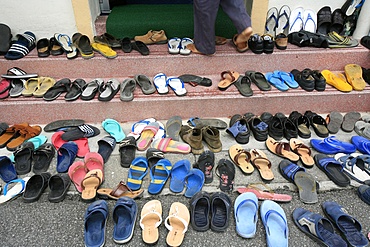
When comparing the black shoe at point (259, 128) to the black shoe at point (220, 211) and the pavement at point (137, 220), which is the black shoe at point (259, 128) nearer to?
the pavement at point (137, 220)

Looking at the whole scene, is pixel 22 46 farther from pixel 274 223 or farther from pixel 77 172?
pixel 274 223

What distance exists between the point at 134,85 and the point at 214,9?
1.10 m

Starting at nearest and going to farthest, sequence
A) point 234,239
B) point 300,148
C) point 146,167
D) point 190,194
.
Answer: point 234,239, point 190,194, point 146,167, point 300,148

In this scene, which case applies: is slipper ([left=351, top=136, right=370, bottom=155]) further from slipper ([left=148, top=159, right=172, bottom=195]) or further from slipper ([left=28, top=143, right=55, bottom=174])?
slipper ([left=28, top=143, right=55, bottom=174])

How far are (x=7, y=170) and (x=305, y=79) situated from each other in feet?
9.58

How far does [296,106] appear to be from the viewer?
9.83 feet

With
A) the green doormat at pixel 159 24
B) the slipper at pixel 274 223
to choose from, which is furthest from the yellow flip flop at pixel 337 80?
the slipper at pixel 274 223

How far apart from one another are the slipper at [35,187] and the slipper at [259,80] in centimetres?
217

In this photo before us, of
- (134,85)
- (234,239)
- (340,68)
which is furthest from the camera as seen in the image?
(340,68)

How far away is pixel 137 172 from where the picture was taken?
2330 millimetres

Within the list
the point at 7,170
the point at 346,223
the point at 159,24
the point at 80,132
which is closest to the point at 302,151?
the point at 346,223

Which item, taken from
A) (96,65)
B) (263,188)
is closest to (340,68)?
(263,188)

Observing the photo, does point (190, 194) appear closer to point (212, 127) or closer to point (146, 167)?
point (146, 167)

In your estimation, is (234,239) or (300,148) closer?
(234,239)
